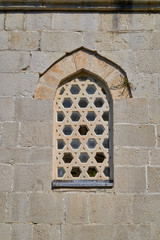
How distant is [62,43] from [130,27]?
958mm

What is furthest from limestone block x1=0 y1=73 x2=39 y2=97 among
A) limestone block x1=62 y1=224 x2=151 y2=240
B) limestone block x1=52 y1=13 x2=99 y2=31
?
limestone block x1=62 y1=224 x2=151 y2=240

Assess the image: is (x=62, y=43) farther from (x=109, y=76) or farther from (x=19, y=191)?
(x=19, y=191)

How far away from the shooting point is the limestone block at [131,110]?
604 cm

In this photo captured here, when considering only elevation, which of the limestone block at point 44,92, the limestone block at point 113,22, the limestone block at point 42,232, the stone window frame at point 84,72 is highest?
the limestone block at point 113,22

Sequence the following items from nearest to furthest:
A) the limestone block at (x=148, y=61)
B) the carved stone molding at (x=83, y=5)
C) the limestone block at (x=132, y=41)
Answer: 1. the limestone block at (x=148, y=61)
2. the limestone block at (x=132, y=41)
3. the carved stone molding at (x=83, y=5)

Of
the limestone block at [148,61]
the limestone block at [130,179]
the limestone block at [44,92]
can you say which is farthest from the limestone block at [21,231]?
the limestone block at [148,61]

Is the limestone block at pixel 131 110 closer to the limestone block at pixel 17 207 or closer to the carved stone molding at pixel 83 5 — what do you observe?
the carved stone molding at pixel 83 5

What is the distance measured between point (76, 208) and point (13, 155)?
1042 mm

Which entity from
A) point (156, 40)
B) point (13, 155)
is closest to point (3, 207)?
point (13, 155)

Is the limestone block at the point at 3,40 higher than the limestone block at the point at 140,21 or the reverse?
the reverse

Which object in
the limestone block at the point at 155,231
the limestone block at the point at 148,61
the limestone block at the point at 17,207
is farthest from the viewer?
the limestone block at the point at 148,61

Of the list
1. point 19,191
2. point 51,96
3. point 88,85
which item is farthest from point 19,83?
point 19,191

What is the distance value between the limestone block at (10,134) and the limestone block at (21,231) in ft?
3.34

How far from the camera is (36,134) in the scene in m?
6.02
